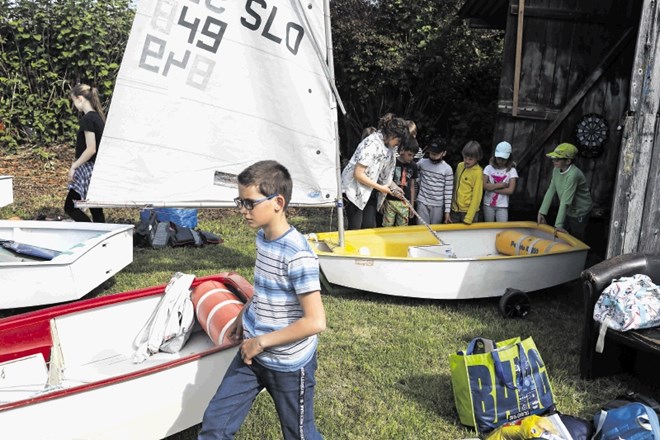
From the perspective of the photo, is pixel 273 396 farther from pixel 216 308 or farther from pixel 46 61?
pixel 46 61

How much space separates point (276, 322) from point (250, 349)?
166 mm

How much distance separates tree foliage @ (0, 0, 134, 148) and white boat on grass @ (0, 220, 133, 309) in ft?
17.8

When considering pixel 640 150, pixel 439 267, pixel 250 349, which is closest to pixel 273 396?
pixel 250 349

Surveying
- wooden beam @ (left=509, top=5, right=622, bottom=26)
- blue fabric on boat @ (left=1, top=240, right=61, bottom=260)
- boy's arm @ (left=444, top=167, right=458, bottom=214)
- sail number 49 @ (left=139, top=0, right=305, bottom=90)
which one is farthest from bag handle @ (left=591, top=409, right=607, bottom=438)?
wooden beam @ (left=509, top=5, right=622, bottom=26)

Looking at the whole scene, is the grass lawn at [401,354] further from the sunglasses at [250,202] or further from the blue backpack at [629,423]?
the sunglasses at [250,202]

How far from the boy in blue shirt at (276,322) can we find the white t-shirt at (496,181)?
495 centimetres

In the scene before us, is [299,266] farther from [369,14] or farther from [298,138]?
[369,14]

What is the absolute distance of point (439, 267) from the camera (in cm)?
583

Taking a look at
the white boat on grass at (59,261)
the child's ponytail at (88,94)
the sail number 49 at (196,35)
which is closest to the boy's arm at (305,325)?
the sail number 49 at (196,35)

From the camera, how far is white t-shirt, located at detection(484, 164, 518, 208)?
7.38 m

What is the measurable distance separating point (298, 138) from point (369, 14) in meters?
7.21

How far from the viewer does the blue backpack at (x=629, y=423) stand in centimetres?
331

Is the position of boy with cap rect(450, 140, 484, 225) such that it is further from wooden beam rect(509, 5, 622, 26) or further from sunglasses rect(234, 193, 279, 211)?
sunglasses rect(234, 193, 279, 211)

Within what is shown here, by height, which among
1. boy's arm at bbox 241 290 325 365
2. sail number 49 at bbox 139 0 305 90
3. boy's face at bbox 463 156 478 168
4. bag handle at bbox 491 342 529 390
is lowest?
bag handle at bbox 491 342 529 390
